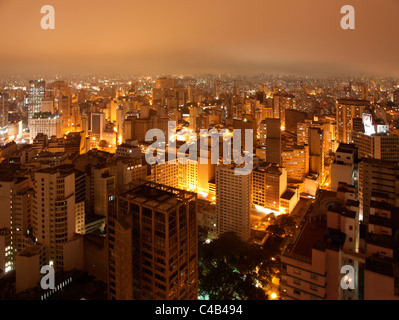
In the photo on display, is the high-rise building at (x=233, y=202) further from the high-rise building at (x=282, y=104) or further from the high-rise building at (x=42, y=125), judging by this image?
the high-rise building at (x=282, y=104)

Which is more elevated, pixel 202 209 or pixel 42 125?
pixel 42 125

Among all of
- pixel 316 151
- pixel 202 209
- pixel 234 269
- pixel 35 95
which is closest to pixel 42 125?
pixel 35 95

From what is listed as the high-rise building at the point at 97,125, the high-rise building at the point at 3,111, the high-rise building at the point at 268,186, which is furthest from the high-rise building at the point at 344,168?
the high-rise building at the point at 3,111

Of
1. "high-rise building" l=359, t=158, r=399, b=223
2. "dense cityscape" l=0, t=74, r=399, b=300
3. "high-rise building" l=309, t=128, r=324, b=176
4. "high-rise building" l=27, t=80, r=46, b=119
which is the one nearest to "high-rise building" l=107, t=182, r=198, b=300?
"dense cityscape" l=0, t=74, r=399, b=300

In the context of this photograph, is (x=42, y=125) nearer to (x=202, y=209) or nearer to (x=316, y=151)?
(x=202, y=209)
